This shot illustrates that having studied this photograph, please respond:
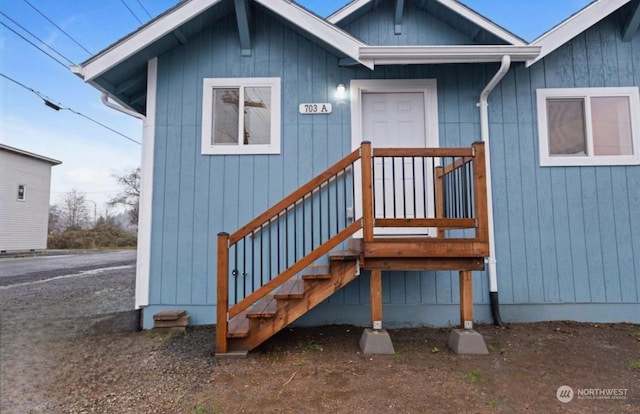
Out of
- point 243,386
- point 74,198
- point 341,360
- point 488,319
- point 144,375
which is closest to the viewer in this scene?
point 243,386

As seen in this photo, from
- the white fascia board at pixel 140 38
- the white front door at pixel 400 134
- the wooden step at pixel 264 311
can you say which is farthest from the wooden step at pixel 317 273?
the white fascia board at pixel 140 38

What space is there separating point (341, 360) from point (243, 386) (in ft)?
3.04

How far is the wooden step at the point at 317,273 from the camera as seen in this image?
10.2 ft

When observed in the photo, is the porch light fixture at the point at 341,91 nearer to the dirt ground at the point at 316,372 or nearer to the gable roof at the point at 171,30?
the gable roof at the point at 171,30

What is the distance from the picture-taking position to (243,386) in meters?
2.48

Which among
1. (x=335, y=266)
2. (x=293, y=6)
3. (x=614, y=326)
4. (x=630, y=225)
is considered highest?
(x=293, y=6)

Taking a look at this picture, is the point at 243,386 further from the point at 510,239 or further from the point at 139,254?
the point at 510,239

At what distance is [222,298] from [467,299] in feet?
A: 7.82

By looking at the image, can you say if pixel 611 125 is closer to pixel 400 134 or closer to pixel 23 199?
pixel 400 134

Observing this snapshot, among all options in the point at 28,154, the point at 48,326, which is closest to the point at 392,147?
the point at 48,326

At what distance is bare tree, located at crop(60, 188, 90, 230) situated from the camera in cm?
2112

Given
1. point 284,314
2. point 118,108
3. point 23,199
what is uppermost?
point 118,108

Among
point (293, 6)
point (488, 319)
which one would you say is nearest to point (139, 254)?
point (293, 6)

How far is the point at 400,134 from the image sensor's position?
4355mm
